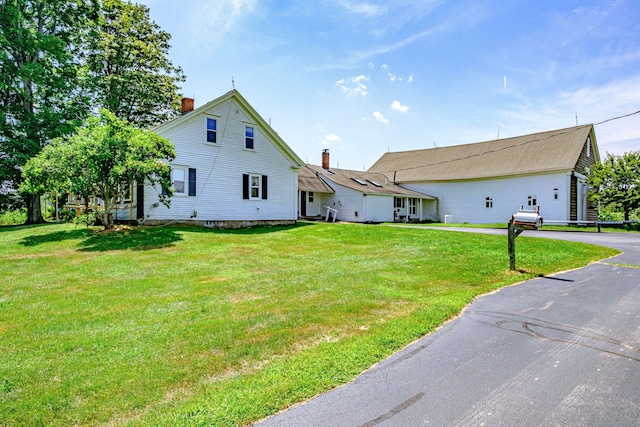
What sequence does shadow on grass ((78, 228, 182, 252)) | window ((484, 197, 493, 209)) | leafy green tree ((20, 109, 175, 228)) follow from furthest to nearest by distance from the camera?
window ((484, 197, 493, 209)) < leafy green tree ((20, 109, 175, 228)) < shadow on grass ((78, 228, 182, 252))

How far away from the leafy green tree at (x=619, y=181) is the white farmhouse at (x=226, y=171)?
67.3 feet

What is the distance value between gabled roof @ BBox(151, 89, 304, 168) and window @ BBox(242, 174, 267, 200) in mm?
2257

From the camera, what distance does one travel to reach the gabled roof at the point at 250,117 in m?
16.4

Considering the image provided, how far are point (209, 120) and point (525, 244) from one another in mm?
15233

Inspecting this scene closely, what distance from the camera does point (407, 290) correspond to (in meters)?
6.41

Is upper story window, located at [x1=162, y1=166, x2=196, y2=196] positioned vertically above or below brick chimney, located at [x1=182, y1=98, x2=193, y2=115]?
below

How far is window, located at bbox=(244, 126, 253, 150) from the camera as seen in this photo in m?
19.0

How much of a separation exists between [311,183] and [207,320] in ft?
75.2

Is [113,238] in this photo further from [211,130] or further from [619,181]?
[619,181]

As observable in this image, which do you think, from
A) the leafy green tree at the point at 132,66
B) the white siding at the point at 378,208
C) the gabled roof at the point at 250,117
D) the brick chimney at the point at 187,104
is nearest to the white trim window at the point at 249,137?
the gabled roof at the point at 250,117

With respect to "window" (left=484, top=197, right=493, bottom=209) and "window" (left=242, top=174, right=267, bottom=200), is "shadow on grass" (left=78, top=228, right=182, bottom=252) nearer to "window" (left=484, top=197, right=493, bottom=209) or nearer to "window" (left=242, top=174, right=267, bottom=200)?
"window" (left=242, top=174, right=267, bottom=200)

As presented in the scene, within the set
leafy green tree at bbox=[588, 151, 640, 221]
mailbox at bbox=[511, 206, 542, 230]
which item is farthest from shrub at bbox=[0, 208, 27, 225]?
leafy green tree at bbox=[588, 151, 640, 221]

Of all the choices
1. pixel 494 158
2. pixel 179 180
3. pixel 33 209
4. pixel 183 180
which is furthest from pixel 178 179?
pixel 494 158

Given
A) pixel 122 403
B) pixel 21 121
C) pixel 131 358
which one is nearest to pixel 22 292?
pixel 131 358
